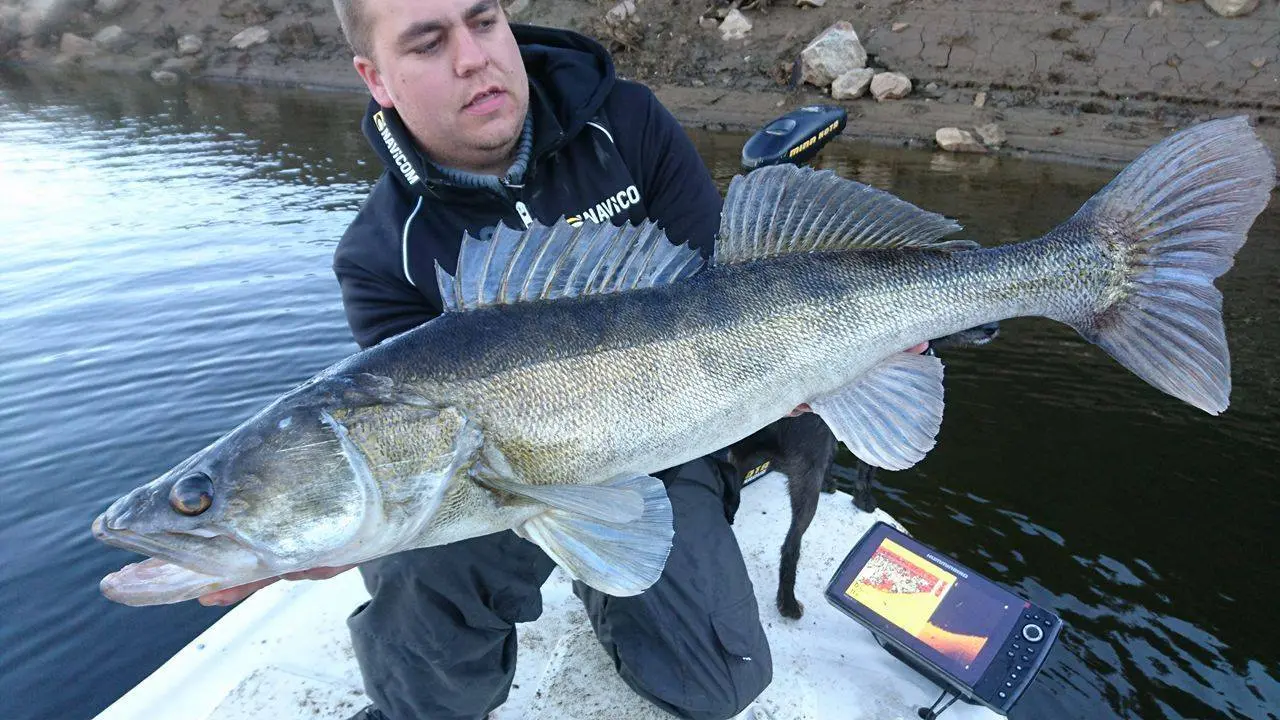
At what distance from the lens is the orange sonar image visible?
105 inches

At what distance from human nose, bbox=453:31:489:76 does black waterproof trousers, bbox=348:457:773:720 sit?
65.5 inches

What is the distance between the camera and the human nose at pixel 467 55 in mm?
2568

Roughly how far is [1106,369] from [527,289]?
694 cm

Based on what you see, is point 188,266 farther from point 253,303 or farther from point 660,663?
Answer: point 660,663

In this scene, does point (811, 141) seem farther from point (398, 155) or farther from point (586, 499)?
point (586, 499)

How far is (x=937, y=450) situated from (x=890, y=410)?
3.85 m

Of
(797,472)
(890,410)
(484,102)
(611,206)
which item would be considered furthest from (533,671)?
(484,102)

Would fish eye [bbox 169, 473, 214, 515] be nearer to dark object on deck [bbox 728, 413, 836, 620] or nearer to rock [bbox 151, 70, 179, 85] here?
dark object on deck [bbox 728, 413, 836, 620]

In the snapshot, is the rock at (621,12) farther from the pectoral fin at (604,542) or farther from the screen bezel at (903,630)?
the pectoral fin at (604,542)

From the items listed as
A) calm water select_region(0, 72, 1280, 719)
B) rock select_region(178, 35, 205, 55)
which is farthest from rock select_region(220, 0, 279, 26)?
calm water select_region(0, 72, 1280, 719)

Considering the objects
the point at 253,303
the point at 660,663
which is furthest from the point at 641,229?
the point at 253,303

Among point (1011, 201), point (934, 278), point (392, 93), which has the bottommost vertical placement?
point (1011, 201)

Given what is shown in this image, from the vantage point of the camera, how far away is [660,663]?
2.64 meters

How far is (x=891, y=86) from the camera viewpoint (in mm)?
15961
